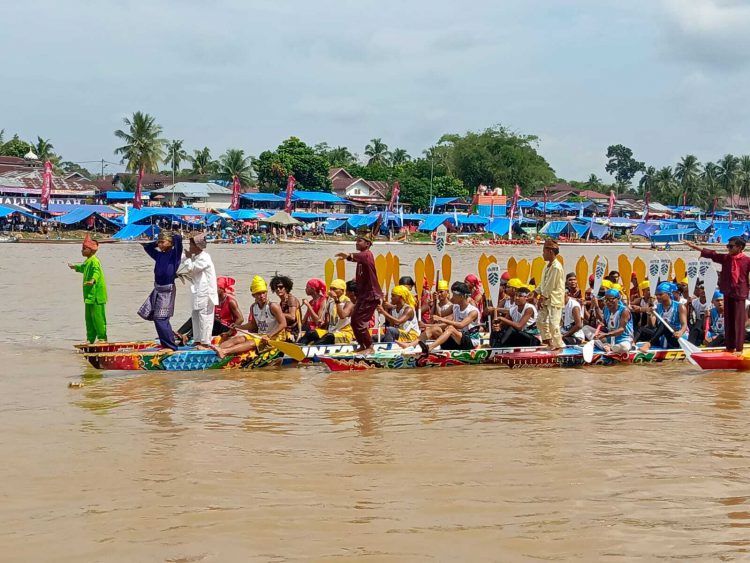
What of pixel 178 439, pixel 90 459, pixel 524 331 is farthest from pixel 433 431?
pixel 524 331

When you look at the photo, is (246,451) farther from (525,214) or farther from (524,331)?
(525,214)

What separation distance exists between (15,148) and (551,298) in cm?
7409

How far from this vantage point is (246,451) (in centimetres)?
609

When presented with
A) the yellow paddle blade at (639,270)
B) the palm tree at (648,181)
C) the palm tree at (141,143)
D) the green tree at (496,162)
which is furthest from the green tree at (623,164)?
the yellow paddle blade at (639,270)

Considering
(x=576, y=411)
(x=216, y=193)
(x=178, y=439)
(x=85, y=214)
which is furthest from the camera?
(x=216, y=193)

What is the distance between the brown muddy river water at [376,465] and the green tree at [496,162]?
248ft

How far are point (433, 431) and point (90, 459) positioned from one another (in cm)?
261

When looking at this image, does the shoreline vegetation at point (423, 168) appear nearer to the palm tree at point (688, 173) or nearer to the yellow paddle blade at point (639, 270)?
the palm tree at point (688, 173)

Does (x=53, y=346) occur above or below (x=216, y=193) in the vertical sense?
below

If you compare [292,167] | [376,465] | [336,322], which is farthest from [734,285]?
[292,167]

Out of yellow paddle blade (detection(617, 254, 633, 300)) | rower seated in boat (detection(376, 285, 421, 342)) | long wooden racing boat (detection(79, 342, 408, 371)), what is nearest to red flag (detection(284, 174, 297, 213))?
yellow paddle blade (detection(617, 254, 633, 300))

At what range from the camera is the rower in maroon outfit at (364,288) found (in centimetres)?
930

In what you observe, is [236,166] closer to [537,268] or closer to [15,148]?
[15,148]

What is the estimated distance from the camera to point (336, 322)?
1066 cm
